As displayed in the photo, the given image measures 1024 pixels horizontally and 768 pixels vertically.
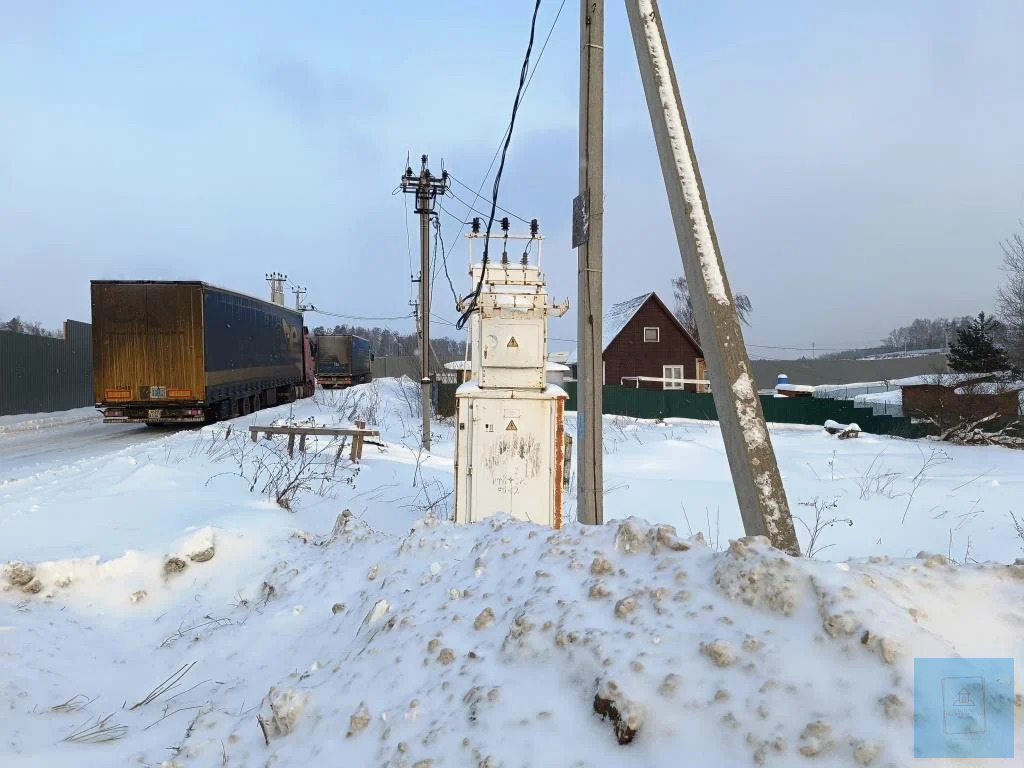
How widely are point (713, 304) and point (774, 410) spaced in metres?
25.2

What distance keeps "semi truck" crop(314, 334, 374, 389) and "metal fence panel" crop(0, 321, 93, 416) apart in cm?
1562

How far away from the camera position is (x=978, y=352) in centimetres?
3428

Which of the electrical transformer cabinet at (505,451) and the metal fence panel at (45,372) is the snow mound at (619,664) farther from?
the metal fence panel at (45,372)

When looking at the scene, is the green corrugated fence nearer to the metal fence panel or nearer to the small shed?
the small shed

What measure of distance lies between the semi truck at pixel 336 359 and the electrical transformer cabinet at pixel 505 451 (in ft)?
116

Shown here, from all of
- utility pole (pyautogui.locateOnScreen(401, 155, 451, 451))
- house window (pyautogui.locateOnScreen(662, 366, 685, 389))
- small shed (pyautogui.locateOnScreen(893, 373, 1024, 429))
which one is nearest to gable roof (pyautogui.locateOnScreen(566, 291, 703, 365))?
house window (pyautogui.locateOnScreen(662, 366, 685, 389))

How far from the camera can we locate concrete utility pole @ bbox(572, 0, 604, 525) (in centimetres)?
530

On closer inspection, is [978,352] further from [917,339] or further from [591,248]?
[917,339]

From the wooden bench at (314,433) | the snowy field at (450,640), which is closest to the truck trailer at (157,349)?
the wooden bench at (314,433)

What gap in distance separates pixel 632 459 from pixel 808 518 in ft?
19.9

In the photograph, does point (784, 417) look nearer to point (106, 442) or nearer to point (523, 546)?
point (106, 442)

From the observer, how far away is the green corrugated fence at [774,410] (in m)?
24.9

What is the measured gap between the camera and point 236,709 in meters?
3.07

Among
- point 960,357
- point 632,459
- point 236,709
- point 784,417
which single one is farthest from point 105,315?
point 960,357
